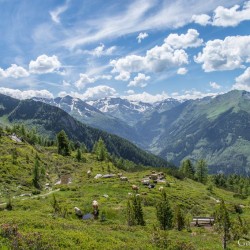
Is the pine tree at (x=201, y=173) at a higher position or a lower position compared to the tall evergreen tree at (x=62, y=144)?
lower

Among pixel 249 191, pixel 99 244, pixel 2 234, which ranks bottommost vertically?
pixel 249 191

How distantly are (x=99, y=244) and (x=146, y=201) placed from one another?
48789mm

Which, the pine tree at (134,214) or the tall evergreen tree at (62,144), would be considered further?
the tall evergreen tree at (62,144)

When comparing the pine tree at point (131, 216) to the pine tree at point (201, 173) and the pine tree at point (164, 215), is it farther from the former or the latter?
the pine tree at point (201, 173)

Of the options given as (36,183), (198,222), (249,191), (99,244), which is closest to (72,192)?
(36,183)

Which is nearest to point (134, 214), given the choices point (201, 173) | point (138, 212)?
point (138, 212)

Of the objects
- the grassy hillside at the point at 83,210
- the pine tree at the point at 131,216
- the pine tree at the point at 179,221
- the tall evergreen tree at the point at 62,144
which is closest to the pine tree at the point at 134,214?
the pine tree at the point at 131,216

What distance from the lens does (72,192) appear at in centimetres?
8144

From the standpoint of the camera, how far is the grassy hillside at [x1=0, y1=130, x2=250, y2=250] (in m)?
29.7

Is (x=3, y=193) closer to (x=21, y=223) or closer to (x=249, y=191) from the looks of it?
(x=21, y=223)

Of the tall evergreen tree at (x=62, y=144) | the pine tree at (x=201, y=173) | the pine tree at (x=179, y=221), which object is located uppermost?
the tall evergreen tree at (x=62, y=144)

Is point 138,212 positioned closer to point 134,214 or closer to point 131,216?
point 134,214

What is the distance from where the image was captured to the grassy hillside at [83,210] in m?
29.7

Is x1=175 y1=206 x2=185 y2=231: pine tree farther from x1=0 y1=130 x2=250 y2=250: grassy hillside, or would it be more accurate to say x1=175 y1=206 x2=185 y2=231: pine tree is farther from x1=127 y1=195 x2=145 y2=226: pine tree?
x1=127 y1=195 x2=145 y2=226: pine tree
